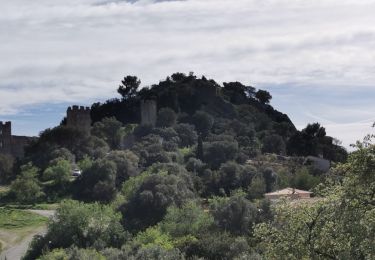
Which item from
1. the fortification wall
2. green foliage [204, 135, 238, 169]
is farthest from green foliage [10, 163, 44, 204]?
the fortification wall

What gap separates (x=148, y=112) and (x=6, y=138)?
1855 cm

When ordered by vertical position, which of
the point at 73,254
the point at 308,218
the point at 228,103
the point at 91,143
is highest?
the point at 228,103

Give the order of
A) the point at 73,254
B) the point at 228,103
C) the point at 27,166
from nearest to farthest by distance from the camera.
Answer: the point at 73,254, the point at 27,166, the point at 228,103

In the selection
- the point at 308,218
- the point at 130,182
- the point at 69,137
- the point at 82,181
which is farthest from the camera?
the point at 69,137

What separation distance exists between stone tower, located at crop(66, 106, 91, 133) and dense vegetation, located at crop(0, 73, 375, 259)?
2.65 m

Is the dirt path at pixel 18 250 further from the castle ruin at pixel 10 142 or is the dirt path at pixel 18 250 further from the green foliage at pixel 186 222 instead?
the castle ruin at pixel 10 142

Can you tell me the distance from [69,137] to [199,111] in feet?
64.6

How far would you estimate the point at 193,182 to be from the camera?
54.8 meters

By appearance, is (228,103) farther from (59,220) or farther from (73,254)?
(73,254)

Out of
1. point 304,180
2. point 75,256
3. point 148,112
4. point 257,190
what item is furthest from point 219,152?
point 75,256

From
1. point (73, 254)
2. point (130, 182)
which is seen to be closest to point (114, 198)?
point (130, 182)

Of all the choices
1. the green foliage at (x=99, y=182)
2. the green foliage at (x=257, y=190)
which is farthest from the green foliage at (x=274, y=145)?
the green foliage at (x=257, y=190)

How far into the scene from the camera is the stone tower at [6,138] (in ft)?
268

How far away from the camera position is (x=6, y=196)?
58.5m
